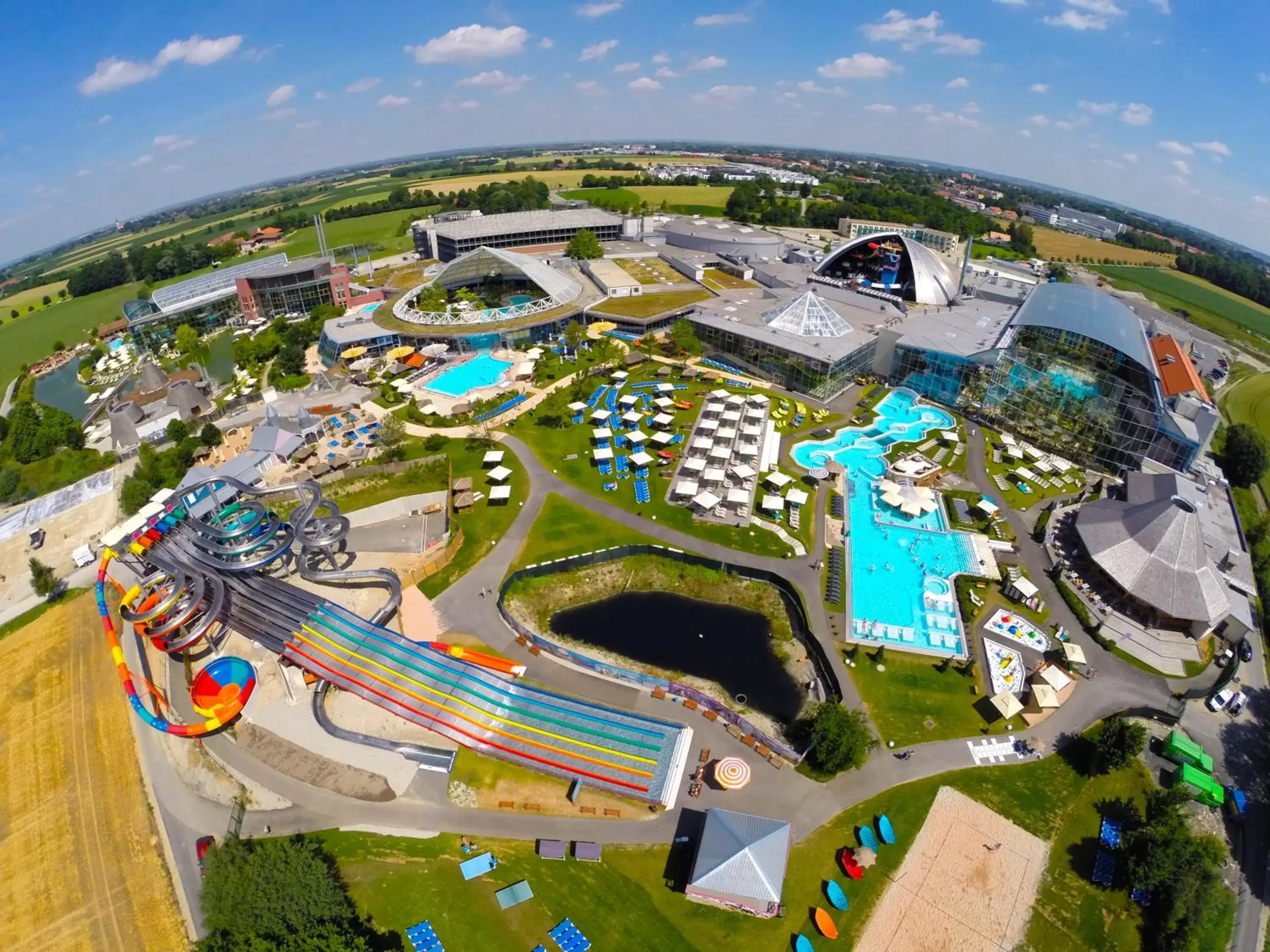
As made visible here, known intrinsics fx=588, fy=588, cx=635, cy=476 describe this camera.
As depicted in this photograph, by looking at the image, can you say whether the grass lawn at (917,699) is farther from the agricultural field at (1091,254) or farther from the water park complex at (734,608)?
the agricultural field at (1091,254)

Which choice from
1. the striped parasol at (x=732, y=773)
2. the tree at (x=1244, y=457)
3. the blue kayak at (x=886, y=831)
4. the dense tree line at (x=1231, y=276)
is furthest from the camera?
the dense tree line at (x=1231, y=276)

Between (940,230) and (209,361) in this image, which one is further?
(940,230)

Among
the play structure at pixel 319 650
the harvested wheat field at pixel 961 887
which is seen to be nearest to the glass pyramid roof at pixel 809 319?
the play structure at pixel 319 650

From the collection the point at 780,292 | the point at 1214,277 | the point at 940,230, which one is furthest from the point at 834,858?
the point at 1214,277

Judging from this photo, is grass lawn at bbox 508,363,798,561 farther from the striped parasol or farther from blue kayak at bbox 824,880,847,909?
blue kayak at bbox 824,880,847,909

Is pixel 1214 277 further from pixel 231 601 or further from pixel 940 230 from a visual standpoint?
pixel 231 601

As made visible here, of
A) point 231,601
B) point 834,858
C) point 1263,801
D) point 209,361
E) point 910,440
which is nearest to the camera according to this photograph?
point 834,858
